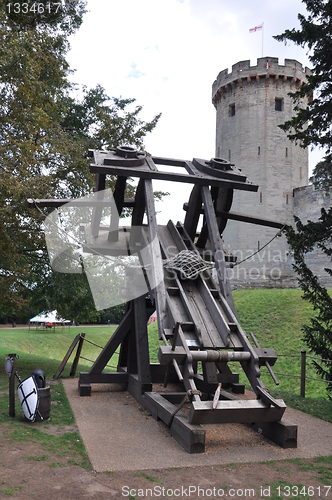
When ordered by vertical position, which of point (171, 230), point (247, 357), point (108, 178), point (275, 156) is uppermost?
point (275, 156)

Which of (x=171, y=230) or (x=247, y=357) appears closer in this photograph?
(x=247, y=357)

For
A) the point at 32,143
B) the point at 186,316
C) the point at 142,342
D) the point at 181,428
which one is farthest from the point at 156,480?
the point at 32,143

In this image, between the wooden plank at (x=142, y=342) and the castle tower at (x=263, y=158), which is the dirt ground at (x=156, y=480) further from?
the castle tower at (x=263, y=158)

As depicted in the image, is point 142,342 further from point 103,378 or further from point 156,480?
point 156,480

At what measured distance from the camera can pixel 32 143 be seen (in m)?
9.10

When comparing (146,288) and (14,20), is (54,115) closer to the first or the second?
(14,20)

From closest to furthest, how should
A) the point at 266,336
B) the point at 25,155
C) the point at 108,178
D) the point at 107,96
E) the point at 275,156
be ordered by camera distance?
the point at 25,155 → the point at 108,178 → the point at 107,96 → the point at 266,336 → the point at 275,156

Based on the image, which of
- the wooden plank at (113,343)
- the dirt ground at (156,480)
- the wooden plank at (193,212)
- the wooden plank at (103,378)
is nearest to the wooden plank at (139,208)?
the wooden plank at (193,212)

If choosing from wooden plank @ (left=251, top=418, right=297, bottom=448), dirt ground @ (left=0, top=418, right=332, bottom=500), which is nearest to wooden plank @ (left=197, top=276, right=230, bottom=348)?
wooden plank @ (left=251, top=418, right=297, bottom=448)

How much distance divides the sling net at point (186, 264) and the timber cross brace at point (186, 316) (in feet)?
0.05

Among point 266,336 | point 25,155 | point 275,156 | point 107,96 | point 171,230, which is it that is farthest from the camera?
point 275,156

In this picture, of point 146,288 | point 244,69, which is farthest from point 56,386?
point 244,69

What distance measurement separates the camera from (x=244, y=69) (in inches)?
1335

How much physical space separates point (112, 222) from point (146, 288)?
127 cm
